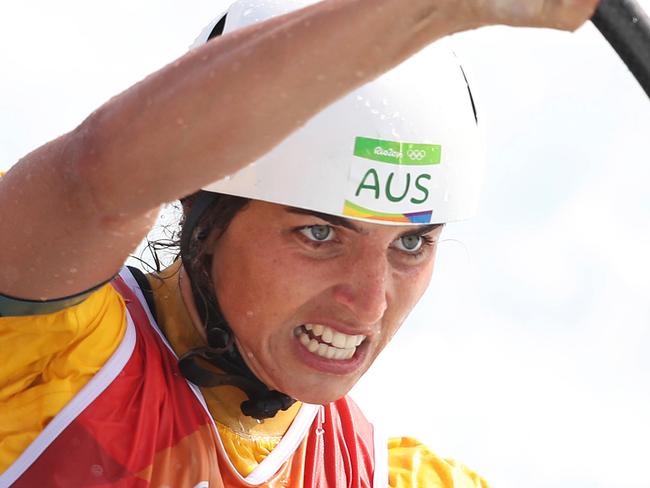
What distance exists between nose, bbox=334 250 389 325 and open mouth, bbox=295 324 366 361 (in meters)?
0.14

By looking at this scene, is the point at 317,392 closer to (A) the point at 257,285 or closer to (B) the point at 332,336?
(B) the point at 332,336

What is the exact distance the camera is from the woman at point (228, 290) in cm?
258

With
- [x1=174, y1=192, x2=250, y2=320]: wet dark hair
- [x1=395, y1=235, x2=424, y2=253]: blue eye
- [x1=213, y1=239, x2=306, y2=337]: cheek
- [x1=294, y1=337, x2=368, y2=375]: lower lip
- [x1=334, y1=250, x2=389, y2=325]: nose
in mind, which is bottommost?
[x1=294, y1=337, x2=368, y2=375]: lower lip

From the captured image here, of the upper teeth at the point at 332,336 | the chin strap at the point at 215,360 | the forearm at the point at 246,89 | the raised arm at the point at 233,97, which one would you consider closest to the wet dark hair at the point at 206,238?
the chin strap at the point at 215,360

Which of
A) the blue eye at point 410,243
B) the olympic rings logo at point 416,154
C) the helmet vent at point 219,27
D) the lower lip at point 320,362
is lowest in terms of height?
the lower lip at point 320,362

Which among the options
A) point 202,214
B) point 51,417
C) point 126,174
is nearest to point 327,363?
point 202,214

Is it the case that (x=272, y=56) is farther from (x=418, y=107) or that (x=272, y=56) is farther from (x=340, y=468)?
(x=340, y=468)

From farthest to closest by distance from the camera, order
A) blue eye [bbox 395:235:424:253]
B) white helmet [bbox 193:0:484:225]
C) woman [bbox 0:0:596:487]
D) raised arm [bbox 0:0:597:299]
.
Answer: blue eye [bbox 395:235:424:253], white helmet [bbox 193:0:484:225], woman [bbox 0:0:596:487], raised arm [bbox 0:0:597:299]

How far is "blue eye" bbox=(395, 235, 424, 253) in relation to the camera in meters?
3.41

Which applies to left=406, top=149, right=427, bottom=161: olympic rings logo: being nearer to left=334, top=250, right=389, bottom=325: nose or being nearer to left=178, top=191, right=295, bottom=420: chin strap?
left=334, top=250, right=389, bottom=325: nose

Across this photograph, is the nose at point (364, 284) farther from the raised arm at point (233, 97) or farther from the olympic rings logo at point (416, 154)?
the raised arm at point (233, 97)

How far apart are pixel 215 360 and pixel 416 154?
87 centimetres

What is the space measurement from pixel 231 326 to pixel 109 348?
41cm

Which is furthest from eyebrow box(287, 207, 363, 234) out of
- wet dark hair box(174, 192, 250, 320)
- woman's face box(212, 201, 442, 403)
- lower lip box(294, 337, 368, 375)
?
lower lip box(294, 337, 368, 375)
